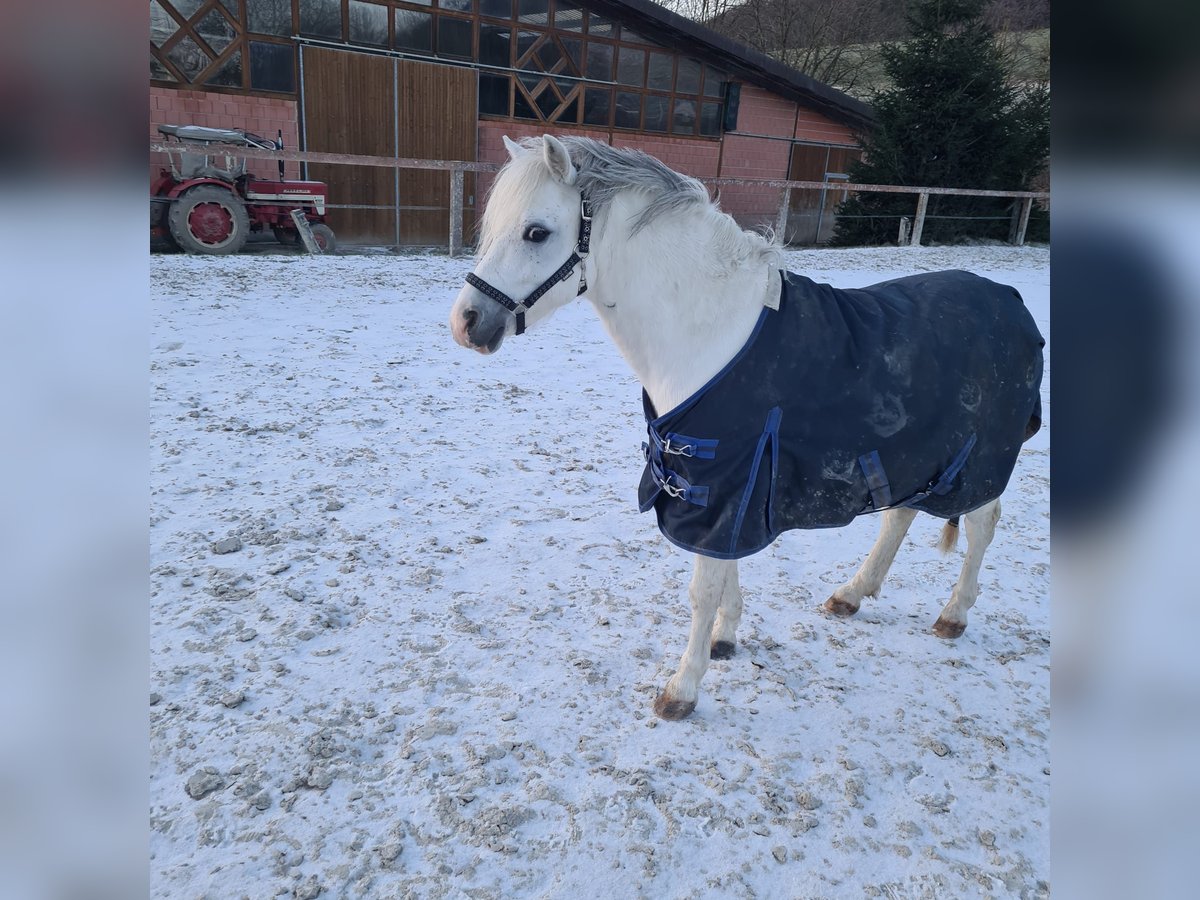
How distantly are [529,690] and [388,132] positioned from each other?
11.3m

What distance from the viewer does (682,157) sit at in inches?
559

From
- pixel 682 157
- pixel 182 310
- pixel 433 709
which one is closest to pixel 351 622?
pixel 433 709

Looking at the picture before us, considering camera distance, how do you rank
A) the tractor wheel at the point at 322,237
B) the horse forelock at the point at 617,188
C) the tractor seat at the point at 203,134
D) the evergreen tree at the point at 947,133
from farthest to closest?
the evergreen tree at the point at 947,133, the tractor wheel at the point at 322,237, the tractor seat at the point at 203,134, the horse forelock at the point at 617,188

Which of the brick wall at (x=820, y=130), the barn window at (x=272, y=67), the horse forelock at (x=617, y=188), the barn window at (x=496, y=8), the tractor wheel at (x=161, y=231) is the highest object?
the barn window at (x=496, y=8)

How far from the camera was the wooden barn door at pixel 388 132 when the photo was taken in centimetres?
1077

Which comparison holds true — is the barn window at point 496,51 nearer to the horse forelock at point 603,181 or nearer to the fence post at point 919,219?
the fence post at point 919,219

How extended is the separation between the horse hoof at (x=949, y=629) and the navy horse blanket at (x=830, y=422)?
619 millimetres

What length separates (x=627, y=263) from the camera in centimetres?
204

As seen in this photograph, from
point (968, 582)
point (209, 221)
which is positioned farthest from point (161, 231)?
point (968, 582)

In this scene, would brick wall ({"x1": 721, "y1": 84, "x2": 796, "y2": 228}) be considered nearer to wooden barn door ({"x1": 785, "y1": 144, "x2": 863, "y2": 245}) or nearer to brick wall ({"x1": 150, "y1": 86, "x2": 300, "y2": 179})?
wooden barn door ({"x1": 785, "y1": 144, "x2": 863, "y2": 245})

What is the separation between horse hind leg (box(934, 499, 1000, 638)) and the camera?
262cm

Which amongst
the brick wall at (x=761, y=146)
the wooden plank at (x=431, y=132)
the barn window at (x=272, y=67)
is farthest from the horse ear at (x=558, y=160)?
the brick wall at (x=761, y=146)

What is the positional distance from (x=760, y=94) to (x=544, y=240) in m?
14.9
